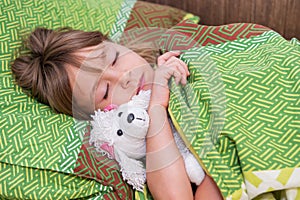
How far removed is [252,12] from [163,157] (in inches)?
29.8

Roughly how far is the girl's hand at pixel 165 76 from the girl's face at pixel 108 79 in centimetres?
3

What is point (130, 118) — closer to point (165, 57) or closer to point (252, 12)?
point (165, 57)

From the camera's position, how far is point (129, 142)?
1.06 m

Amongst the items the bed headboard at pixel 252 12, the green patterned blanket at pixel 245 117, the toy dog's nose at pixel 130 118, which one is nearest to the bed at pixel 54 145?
the green patterned blanket at pixel 245 117

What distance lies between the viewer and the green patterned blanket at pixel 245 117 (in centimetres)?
99

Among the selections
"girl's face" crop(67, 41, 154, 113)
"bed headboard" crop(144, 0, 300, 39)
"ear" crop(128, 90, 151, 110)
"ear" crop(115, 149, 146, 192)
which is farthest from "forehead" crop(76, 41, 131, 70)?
"bed headboard" crop(144, 0, 300, 39)

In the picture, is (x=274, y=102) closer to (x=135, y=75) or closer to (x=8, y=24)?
(x=135, y=75)

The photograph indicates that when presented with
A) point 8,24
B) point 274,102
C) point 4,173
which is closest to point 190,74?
point 274,102

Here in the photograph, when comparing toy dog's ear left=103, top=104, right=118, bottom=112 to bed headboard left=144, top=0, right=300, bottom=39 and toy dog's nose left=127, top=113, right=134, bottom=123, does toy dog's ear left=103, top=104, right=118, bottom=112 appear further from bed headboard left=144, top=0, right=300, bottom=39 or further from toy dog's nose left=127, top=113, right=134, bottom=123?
bed headboard left=144, top=0, right=300, bottom=39

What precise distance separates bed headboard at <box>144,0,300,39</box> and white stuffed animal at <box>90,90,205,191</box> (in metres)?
0.67

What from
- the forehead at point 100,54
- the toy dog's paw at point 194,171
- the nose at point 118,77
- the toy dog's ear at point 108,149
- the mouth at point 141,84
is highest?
the forehead at point 100,54

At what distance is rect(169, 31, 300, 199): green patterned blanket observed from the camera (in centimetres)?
99

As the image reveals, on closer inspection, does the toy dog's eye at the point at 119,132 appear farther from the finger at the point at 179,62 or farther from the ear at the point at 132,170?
the finger at the point at 179,62

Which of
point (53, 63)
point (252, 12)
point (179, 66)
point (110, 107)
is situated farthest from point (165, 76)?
point (252, 12)
